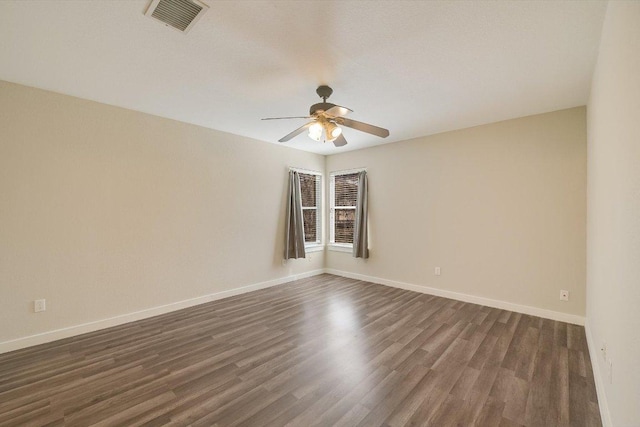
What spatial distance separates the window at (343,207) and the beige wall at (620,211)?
378 centimetres

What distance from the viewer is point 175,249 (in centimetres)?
370

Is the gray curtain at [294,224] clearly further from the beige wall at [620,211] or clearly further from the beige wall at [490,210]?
the beige wall at [620,211]

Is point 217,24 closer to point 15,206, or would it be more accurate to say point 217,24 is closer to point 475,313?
point 15,206

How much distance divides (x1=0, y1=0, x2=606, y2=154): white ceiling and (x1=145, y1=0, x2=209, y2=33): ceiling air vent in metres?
0.05

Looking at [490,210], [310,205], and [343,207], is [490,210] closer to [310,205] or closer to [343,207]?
[343,207]

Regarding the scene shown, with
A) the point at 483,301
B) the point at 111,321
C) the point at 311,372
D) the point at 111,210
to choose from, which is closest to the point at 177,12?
the point at 111,210

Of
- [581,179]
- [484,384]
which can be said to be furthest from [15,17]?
[581,179]

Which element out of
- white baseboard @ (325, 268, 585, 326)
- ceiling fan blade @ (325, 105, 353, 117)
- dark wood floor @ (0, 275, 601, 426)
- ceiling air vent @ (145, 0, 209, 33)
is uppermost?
ceiling air vent @ (145, 0, 209, 33)

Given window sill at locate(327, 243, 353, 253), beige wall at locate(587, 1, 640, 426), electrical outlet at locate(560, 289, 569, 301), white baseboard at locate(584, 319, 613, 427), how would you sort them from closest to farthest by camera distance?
beige wall at locate(587, 1, 640, 426) → white baseboard at locate(584, 319, 613, 427) → electrical outlet at locate(560, 289, 569, 301) → window sill at locate(327, 243, 353, 253)

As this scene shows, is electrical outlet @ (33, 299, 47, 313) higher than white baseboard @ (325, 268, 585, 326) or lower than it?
higher

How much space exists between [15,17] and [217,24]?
1288 millimetres

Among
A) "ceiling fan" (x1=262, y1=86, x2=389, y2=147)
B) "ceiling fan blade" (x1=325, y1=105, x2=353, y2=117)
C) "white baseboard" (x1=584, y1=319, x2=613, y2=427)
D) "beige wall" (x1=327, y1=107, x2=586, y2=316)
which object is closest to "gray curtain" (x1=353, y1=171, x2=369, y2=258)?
"beige wall" (x1=327, y1=107, x2=586, y2=316)

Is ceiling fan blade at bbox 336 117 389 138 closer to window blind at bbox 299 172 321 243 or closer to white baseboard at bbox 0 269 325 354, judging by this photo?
window blind at bbox 299 172 321 243

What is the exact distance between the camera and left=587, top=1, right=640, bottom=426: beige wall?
112 cm
